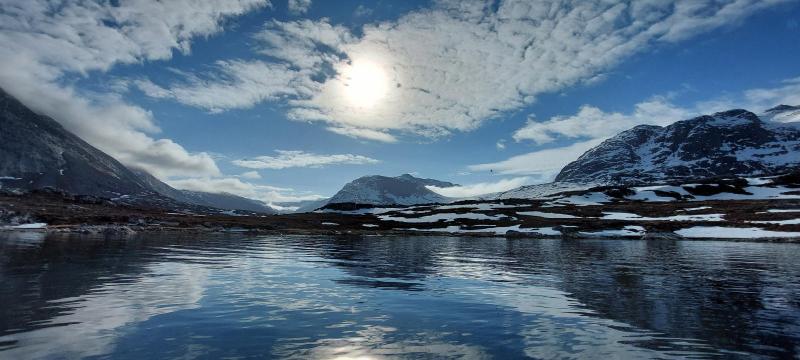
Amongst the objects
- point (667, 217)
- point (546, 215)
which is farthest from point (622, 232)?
point (546, 215)

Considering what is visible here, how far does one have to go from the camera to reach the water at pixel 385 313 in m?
12.1

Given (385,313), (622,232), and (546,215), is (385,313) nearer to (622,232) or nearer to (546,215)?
(622,232)

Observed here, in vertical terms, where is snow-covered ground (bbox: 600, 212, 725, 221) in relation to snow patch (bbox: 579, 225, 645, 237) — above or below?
above

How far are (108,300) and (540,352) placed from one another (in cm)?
1669

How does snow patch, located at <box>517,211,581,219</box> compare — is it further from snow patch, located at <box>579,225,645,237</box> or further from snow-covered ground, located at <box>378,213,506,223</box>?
snow patch, located at <box>579,225,645,237</box>

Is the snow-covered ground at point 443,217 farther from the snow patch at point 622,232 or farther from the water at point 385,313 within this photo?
the water at point 385,313

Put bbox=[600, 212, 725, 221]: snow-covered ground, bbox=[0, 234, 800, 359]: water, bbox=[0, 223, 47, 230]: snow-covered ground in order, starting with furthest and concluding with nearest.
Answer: bbox=[600, 212, 725, 221]: snow-covered ground, bbox=[0, 223, 47, 230]: snow-covered ground, bbox=[0, 234, 800, 359]: water

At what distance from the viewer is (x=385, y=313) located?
56.3 ft

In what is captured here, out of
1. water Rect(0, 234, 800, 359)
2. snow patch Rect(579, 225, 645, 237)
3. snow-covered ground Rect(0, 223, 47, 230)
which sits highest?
snow-covered ground Rect(0, 223, 47, 230)

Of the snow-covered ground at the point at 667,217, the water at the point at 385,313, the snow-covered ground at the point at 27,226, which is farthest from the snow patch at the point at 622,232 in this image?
the snow-covered ground at the point at 27,226

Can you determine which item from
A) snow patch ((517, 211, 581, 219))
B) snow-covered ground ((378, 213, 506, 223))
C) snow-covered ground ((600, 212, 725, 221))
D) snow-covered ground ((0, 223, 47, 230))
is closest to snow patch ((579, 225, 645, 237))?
snow-covered ground ((600, 212, 725, 221))

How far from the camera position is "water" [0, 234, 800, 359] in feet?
39.7

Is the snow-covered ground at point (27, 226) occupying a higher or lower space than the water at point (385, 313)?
higher

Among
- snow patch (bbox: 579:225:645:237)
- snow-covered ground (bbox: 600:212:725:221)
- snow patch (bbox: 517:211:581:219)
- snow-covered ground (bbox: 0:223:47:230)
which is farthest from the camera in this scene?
snow patch (bbox: 517:211:581:219)
